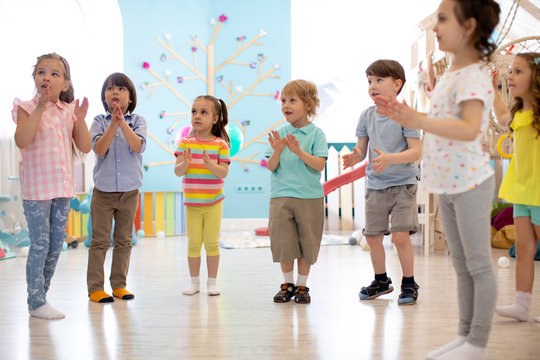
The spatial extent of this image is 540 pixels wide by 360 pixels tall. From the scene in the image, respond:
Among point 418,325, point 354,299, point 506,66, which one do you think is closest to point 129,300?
point 354,299

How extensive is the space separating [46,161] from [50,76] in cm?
32

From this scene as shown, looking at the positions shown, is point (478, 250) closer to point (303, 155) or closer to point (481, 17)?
point (481, 17)

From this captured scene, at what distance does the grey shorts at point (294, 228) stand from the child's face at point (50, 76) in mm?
978

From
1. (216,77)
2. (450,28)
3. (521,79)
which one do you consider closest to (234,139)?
(216,77)

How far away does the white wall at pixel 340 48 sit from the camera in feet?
19.2

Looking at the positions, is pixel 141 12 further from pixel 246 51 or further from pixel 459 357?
pixel 459 357

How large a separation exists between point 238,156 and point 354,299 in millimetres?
3734

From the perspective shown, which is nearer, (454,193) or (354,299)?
(454,193)

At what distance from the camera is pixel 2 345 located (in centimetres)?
165

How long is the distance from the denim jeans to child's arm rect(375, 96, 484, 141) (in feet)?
4.31

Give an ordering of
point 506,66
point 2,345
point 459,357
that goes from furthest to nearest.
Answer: point 506,66 < point 2,345 < point 459,357

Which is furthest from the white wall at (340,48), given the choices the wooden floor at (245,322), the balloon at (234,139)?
the wooden floor at (245,322)

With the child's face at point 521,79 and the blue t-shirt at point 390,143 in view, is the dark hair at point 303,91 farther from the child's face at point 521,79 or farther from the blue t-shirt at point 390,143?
the child's face at point 521,79

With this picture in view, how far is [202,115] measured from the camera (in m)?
2.43
